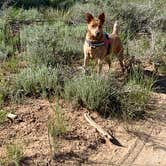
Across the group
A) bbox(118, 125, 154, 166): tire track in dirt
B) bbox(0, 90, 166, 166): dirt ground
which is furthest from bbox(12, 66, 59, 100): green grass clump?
bbox(118, 125, 154, 166): tire track in dirt

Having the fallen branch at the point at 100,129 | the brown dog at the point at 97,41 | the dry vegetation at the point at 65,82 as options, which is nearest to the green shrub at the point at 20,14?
the dry vegetation at the point at 65,82

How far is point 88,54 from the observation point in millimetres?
6066

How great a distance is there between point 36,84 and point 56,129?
1109mm

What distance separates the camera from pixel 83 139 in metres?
4.84

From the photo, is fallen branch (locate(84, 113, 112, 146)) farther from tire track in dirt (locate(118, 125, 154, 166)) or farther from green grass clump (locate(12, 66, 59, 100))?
green grass clump (locate(12, 66, 59, 100))

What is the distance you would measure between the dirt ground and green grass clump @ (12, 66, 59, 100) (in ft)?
0.55

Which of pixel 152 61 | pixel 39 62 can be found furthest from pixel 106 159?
pixel 152 61

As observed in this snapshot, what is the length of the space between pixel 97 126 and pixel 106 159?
1.97ft

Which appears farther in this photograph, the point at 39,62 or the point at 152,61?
the point at 152,61

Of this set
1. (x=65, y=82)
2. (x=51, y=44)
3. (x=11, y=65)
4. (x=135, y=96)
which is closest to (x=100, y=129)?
(x=135, y=96)

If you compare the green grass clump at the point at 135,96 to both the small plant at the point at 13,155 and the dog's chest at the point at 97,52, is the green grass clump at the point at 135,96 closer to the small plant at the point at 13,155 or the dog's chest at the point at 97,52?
the dog's chest at the point at 97,52

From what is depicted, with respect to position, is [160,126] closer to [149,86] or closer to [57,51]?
[149,86]

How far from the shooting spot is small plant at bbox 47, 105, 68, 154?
462 cm

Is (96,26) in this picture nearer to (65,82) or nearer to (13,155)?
(65,82)
